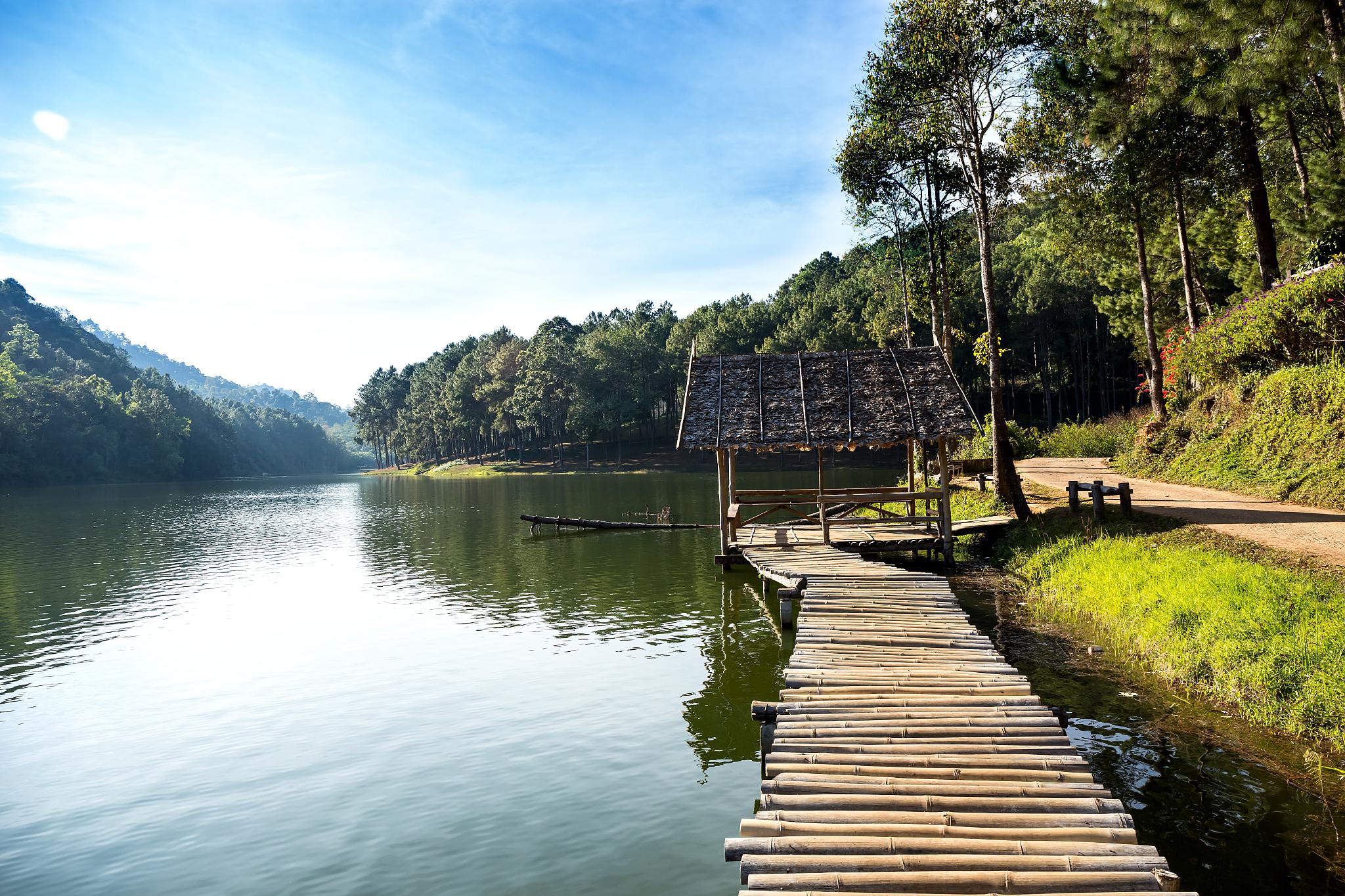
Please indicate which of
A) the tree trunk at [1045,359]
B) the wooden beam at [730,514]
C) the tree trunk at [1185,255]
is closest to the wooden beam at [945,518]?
the wooden beam at [730,514]

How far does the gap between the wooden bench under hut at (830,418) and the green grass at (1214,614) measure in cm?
428

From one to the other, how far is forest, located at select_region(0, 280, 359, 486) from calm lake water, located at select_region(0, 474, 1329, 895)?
10337 cm

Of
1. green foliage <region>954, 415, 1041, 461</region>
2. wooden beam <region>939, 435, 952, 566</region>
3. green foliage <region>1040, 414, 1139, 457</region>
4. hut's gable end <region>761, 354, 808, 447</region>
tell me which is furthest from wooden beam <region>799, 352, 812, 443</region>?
green foliage <region>1040, 414, 1139, 457</region>

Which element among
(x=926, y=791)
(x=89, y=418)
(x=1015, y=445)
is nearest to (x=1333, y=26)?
(x=926, y=791)

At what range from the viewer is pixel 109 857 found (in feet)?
29.9

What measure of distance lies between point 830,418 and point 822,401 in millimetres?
736

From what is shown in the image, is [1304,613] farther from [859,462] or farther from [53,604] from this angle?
[859,462]

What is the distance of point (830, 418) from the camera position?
21062 millimetres

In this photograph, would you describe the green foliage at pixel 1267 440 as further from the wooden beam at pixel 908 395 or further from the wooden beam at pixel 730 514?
the wooden beam at pixel 730 514

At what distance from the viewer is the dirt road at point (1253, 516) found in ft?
47.2

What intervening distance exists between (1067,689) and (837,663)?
3867 millimetres

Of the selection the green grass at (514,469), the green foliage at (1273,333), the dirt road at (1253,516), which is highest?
the green foliage at (1273,333)

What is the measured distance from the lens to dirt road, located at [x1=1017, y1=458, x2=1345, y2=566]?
47.2 feet

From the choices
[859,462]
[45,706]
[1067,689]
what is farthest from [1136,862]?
[859,462]
